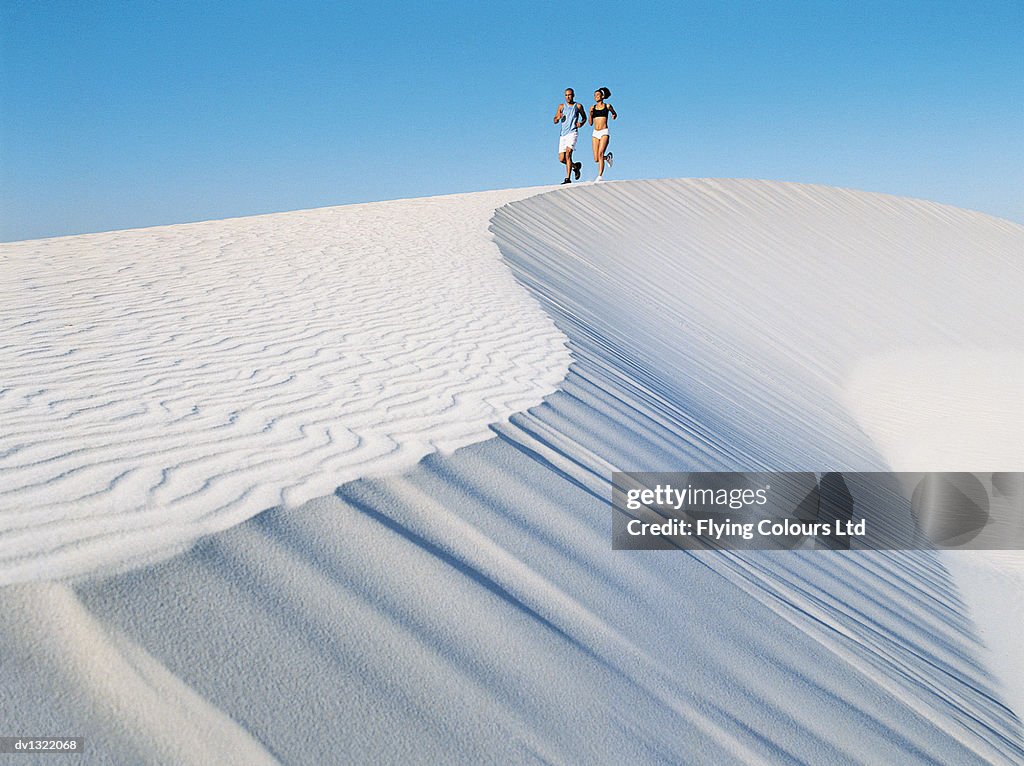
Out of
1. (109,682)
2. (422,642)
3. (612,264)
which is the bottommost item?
(612,264)

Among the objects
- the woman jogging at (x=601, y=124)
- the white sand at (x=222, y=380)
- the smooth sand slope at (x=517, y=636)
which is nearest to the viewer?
the smooth sand slope at (x=517, y=636)

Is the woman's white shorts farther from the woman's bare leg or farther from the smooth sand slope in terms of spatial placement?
the smooth sand slope

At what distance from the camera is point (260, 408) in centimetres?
311

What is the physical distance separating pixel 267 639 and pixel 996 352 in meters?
12.0

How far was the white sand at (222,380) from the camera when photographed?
2163 millimetres

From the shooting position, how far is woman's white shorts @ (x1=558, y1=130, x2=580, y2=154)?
1382 cm

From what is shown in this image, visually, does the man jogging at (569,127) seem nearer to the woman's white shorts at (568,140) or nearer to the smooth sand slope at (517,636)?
the woman's white shorts at (568,140)

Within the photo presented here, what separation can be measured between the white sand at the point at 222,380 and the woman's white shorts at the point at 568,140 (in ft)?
22.8

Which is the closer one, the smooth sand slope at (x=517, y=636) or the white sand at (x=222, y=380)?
the smooth sand slope at (x=517, y=636)

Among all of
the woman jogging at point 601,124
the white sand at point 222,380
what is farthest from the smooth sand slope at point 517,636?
the woman jogging at point 601,124

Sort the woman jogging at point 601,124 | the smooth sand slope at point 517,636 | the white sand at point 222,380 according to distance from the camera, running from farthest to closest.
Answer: the woman jogging at point 601,124 < the white sand at point 222,380 < the smooth sand slope at point 517,636

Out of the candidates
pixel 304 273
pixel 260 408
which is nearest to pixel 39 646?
pixel 260 408

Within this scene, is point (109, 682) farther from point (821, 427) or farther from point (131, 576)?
point (821, 427)

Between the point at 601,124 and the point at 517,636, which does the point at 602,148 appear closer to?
the point at 601,124
